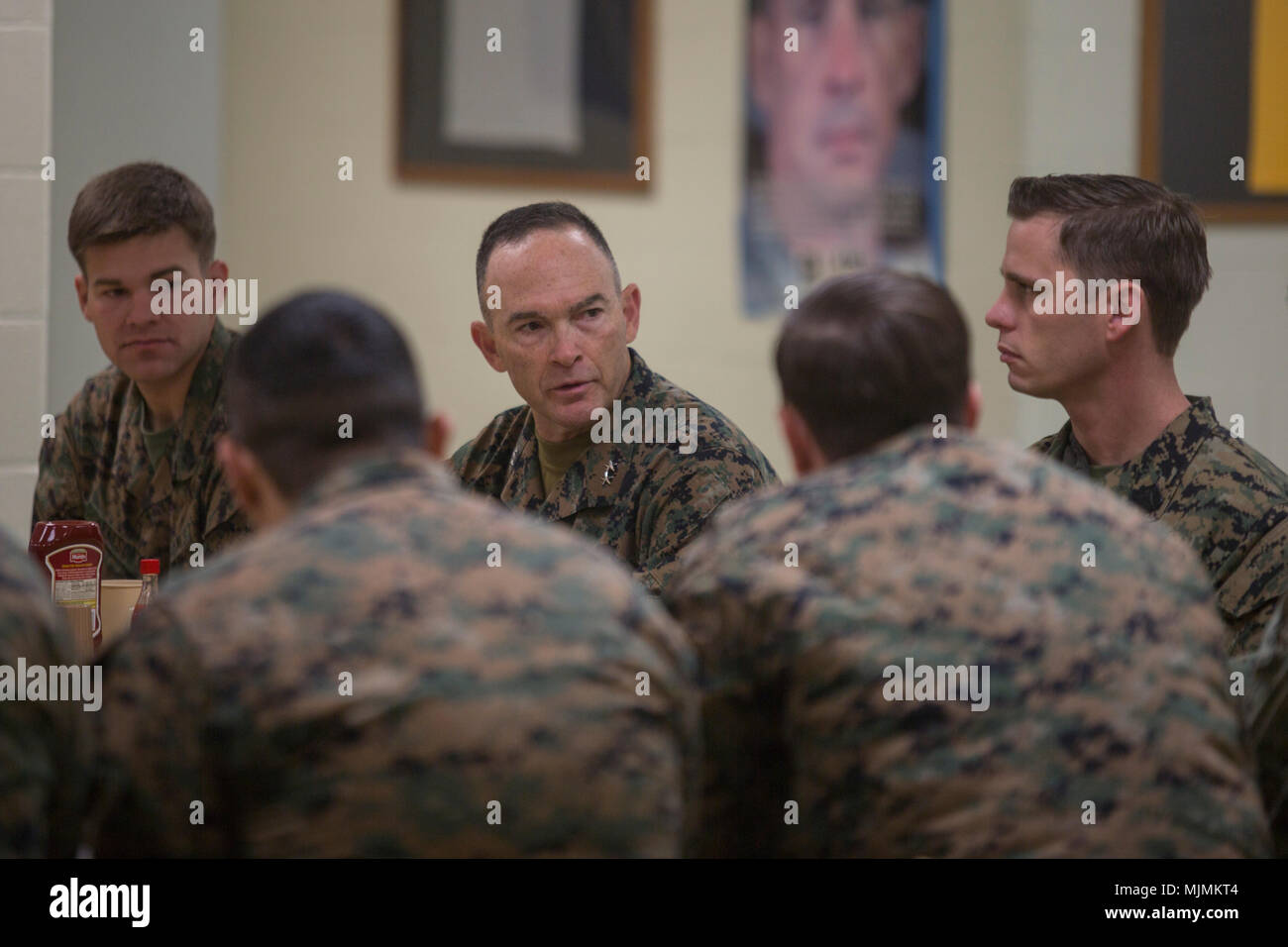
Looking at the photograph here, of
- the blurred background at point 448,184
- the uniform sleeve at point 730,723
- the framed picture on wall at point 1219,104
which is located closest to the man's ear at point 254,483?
the uniform sleeve at point 730,723

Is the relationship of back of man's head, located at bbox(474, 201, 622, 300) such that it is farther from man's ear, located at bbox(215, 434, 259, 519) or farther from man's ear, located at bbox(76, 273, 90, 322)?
man's ear, located at bbox(215, 434, 259, 519)

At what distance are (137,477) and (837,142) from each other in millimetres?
2126

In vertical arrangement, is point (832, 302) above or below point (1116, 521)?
above

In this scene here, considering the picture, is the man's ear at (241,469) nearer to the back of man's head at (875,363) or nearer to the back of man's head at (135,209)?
the back of man's head at (875,363)

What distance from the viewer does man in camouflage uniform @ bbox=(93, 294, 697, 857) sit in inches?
45.4

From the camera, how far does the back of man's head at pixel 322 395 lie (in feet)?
4.30

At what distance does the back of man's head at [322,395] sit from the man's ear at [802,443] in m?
0.41

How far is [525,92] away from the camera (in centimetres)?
358

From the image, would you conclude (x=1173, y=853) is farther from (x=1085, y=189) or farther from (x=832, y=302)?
(x=1085, y=189)

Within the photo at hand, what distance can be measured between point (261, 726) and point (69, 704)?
0.19 m
